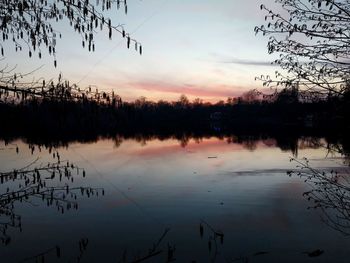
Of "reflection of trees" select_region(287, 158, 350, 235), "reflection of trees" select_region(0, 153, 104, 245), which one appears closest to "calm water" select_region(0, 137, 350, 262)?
"reflection of trees" select_region(0, 153, 104, 245)

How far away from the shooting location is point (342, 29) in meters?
5.37

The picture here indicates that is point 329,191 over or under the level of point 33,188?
under

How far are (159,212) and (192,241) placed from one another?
4.00 metres

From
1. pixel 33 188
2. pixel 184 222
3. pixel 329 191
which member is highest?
pixel 33 188

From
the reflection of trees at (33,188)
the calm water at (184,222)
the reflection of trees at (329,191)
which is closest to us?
the reflection of trees at (33,188)

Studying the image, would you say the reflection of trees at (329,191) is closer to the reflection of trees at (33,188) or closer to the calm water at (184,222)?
the calm water at (184,222)

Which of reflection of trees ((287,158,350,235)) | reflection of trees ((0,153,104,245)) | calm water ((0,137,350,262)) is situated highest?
reflection of trees ((0,153,104,245))

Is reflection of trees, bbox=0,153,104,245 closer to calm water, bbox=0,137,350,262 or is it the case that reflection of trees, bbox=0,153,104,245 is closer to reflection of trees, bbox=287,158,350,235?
calm water, bbox=0,137,350,262

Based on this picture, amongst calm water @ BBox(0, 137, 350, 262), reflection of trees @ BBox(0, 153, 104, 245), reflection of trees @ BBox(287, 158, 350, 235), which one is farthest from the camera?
calm water @ BBox(0, 137, 350, 262)

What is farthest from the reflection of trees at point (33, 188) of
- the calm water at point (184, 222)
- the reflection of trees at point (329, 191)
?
the reflection of trees at point (329, 191)

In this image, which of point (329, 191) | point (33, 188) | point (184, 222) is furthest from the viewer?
point (184, 222)

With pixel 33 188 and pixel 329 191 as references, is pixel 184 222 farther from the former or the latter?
pixel 33 188

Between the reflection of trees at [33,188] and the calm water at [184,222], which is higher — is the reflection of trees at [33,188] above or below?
above

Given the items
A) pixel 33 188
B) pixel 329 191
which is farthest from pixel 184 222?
pixel 33 188
